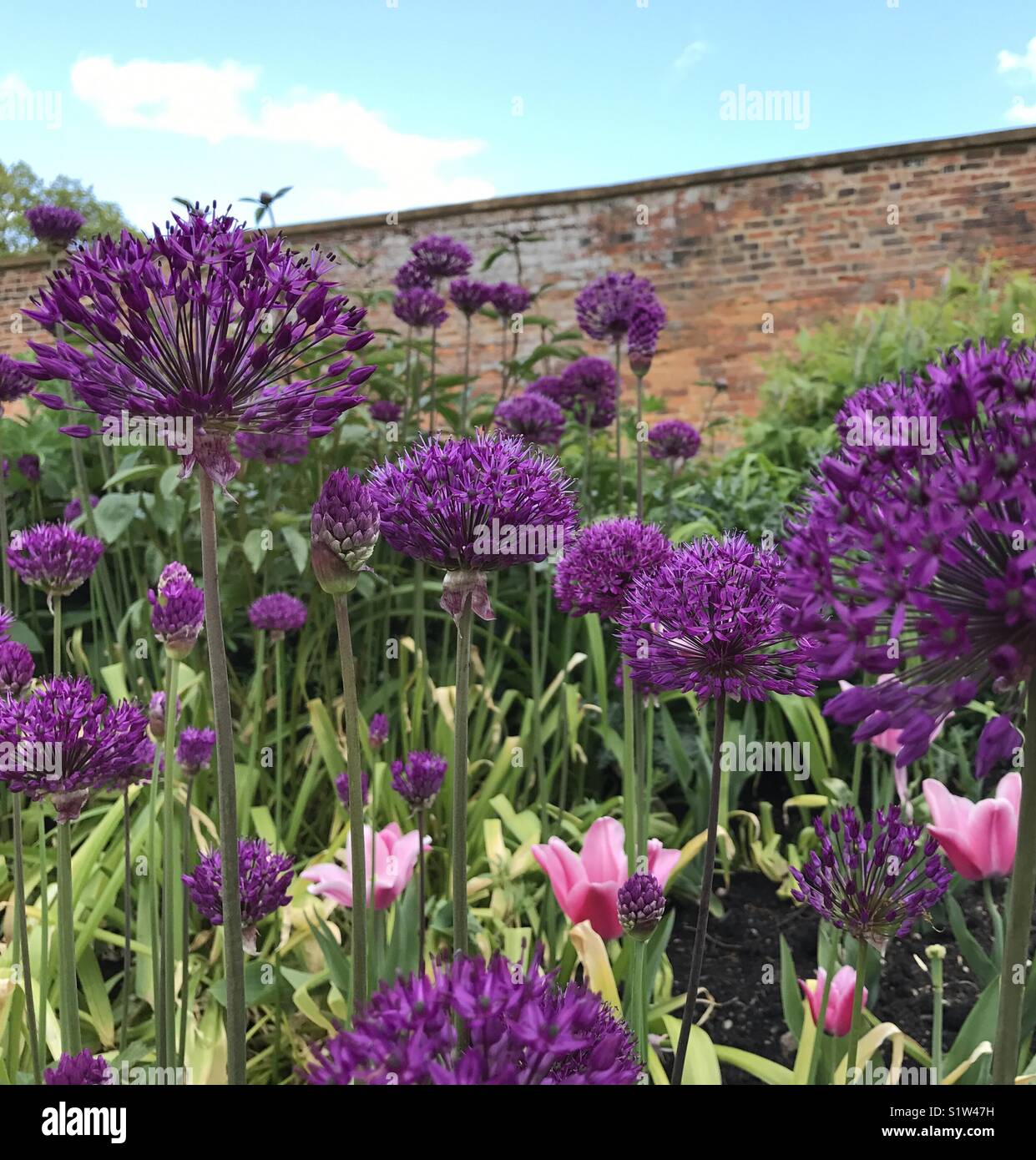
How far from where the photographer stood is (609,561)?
1168 mm

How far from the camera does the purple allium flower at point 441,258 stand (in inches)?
121

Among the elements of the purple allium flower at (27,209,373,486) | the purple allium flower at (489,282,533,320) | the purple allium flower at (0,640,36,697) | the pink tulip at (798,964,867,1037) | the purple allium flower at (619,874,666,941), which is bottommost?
the pink tulip at (798,964,867,1037)

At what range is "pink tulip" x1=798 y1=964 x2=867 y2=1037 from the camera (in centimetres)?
112

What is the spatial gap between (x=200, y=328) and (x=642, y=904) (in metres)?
0.65

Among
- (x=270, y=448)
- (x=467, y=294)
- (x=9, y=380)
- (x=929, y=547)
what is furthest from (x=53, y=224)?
(x=929, y=547)

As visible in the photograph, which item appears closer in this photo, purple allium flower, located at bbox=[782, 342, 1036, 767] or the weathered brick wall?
purple allium flower, located at bbox=[782, 342, 1036, 767]

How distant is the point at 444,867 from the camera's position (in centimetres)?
229

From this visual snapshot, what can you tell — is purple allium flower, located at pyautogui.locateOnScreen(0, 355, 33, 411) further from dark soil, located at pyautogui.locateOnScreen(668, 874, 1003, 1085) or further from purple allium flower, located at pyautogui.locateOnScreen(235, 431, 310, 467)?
dark soil, located at pyautogui.locateOnScreen(668, 874, 1003, 1085)

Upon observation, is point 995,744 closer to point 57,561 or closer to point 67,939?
point 67,939

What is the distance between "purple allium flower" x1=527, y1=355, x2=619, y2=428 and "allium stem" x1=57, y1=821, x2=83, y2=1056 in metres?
2.06

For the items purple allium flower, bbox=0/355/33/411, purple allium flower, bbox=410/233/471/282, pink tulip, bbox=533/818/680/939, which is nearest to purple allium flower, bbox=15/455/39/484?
purple allium flower, bbox=0/355/33/411

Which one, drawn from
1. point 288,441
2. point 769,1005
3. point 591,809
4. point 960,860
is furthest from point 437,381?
point 960,860
